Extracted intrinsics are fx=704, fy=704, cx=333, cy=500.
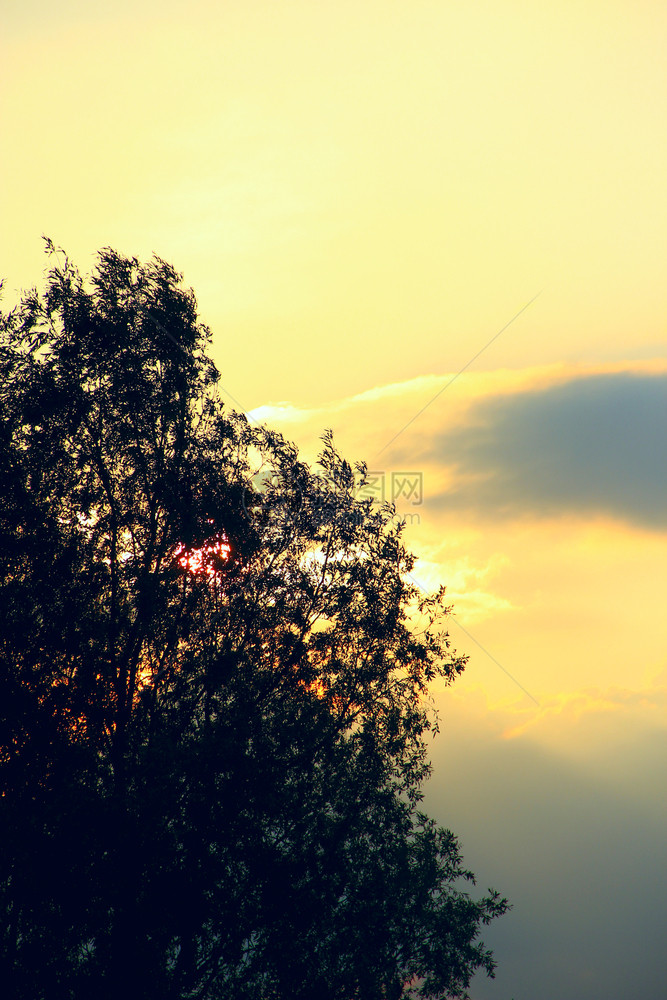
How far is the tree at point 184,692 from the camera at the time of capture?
1784 cm

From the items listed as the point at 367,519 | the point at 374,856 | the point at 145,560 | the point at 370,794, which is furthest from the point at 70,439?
the point at 374,856

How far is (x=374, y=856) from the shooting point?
883 inches

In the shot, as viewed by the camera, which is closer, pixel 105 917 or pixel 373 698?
pixel 105 917

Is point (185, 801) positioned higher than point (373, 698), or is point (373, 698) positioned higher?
point (373, 698)

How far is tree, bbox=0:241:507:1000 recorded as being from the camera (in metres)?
17.8

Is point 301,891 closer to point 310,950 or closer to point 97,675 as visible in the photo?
point 310,950

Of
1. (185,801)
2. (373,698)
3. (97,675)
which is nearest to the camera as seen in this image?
(185,801)

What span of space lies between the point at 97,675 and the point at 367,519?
10505 millimetres

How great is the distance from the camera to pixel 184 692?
2194 cm

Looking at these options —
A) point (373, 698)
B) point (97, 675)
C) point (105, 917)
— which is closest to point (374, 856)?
point (373, 698)

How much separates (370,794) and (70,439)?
14820 mm

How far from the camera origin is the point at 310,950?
20688 millimetres

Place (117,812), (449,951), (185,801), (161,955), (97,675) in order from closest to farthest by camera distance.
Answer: (117,812), (185,801), (161,955), (97,675), (449,951)

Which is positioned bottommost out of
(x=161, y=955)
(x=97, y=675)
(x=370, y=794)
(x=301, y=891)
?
(x=161, y=955)
